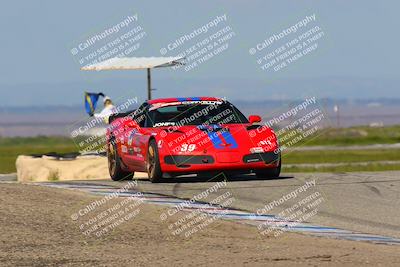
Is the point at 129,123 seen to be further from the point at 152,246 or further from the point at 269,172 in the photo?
the point at 152,246

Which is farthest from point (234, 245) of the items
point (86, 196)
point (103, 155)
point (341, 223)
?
point (103, 155)

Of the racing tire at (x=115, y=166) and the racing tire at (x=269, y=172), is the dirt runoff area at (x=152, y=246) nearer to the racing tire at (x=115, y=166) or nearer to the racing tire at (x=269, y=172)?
the racing tire at (x=269, y=172)

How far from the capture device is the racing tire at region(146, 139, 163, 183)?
18.2 metres

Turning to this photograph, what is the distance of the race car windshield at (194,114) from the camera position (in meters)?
19.0

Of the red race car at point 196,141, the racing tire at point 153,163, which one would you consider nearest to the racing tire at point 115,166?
the red race car at point 196,141

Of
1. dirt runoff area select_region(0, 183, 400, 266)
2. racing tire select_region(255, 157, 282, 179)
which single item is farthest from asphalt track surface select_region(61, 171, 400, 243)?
dirt runoff area select_region(0, 183, 400, 266)

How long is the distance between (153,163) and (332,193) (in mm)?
3126

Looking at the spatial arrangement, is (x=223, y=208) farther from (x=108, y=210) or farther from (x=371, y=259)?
(x=371, y=259)

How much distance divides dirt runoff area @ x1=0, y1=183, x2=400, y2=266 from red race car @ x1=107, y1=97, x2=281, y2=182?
365 cm

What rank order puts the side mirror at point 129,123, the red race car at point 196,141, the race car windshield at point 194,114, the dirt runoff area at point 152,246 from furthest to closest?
Result: the side mirror at point 129,123, the race car windshield at point 194,114, the red race car at point 196,141, the dirt runoff area at point 152,246

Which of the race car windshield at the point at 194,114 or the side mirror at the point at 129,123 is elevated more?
the side mirror at the point at 129,123

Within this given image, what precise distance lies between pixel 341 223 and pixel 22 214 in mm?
3793

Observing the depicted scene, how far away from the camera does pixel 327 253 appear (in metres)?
11.1

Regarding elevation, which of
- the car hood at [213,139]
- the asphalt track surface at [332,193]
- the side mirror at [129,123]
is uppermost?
the side mirror at [129,123]
